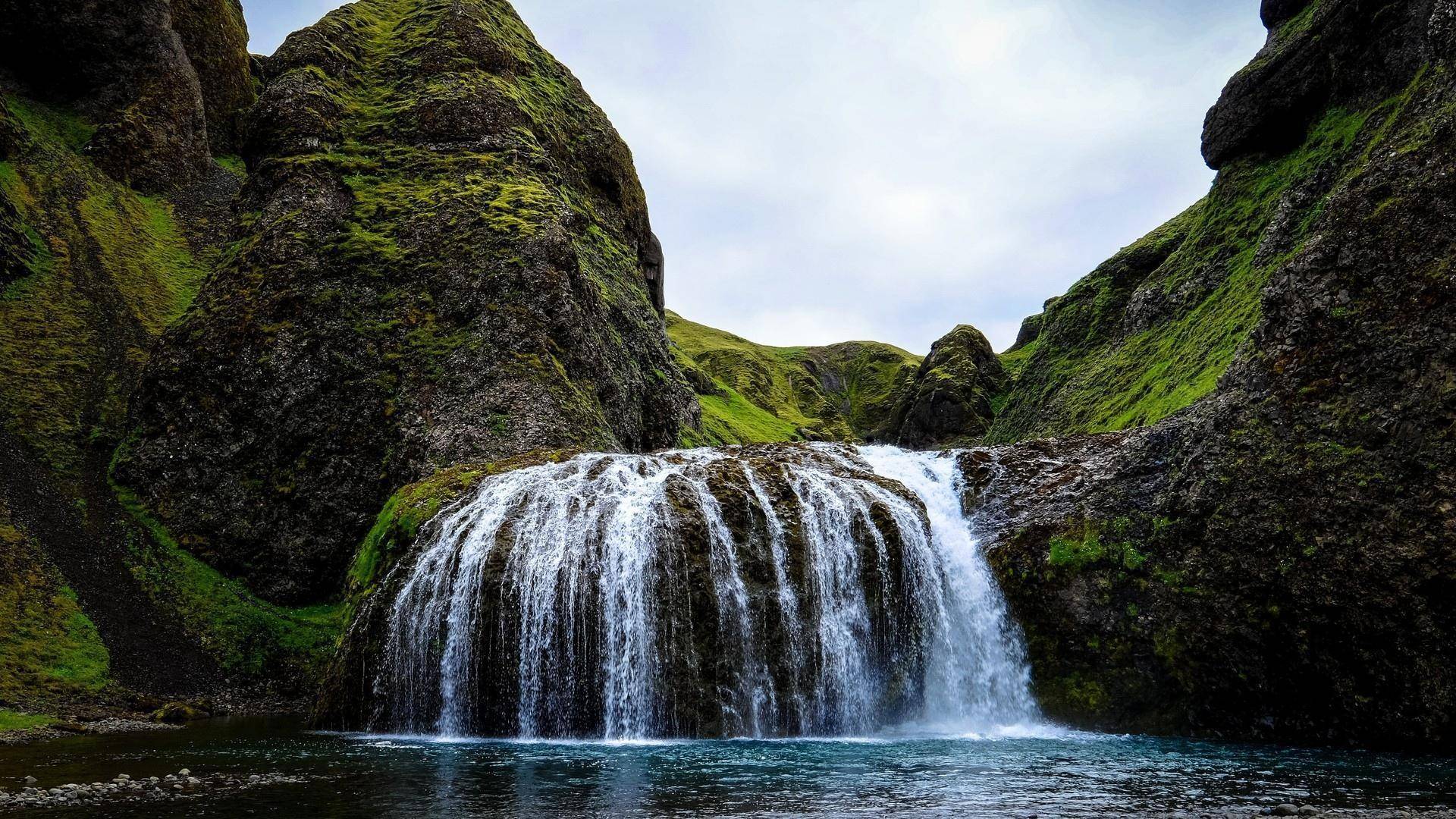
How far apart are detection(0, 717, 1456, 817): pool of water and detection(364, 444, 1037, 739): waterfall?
1798 millimetres

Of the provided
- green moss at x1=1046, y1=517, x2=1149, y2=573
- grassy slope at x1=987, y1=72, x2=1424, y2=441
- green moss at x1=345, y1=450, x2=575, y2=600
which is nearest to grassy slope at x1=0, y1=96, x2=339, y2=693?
green moss at x1=345, y1=450, x2=575, y2=600

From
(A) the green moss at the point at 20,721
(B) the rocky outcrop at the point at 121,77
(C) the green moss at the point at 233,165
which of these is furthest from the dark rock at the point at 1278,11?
(B) the rocky outcrop at the point at 121,77

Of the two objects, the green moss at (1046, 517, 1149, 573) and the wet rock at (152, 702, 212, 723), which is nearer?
the green moss at (1046, 517, 1149, 573)

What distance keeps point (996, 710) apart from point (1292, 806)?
43.6ft

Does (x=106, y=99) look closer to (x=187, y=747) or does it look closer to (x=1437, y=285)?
(x=187, y=747)

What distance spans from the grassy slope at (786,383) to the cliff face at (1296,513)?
195ft

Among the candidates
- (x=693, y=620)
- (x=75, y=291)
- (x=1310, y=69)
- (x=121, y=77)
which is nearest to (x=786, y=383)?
(x=1310, y=69)

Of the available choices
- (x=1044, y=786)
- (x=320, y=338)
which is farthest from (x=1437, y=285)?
(x=320, y=338)

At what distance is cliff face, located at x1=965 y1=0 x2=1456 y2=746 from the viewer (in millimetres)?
16828

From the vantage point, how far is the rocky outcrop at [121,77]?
2304 inches

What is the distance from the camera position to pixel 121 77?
6109cm

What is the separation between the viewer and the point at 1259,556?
63.1ft

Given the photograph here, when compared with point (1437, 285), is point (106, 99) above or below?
above

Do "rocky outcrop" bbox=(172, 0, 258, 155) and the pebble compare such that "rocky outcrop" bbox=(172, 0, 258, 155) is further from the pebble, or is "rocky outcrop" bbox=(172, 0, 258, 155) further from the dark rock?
the dark rock
